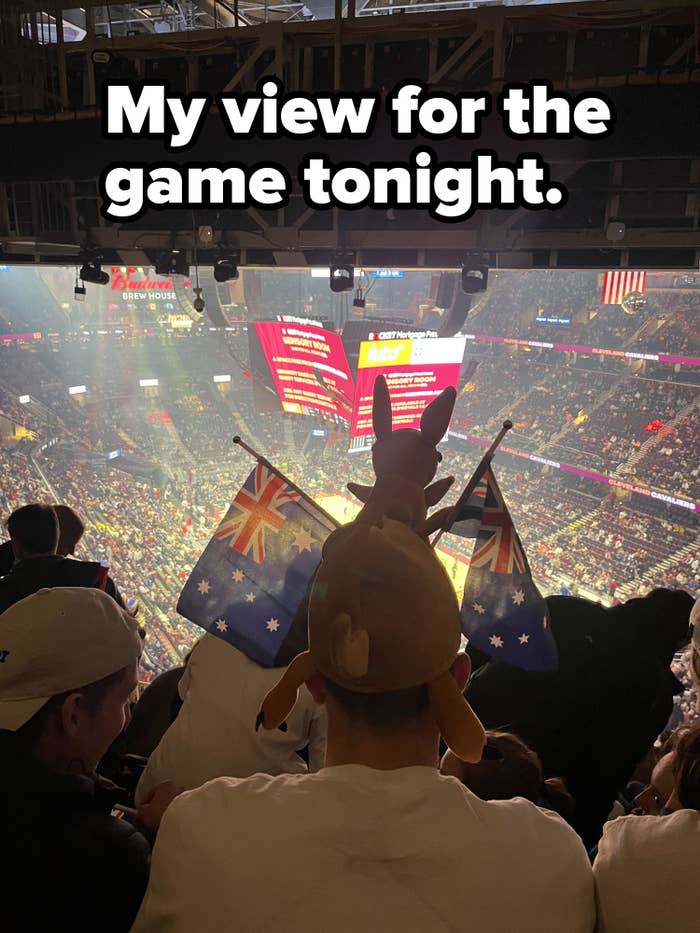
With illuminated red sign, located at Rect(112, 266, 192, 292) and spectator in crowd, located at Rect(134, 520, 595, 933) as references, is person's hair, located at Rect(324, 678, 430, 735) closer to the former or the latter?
spectator in crowd, located at Rect(134, 520, 595, 933)

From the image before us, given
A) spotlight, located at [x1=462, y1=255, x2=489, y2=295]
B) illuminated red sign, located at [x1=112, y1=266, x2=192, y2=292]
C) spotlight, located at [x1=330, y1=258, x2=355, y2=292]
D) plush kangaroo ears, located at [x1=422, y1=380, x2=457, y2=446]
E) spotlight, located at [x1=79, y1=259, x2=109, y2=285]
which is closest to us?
plush kangaroo ears, located at [x1=422, y1=380, x2=457, y2=446]

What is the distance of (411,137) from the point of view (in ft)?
13.6

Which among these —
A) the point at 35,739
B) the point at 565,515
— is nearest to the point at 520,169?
the point at 35,739

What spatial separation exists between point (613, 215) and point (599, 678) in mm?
4183

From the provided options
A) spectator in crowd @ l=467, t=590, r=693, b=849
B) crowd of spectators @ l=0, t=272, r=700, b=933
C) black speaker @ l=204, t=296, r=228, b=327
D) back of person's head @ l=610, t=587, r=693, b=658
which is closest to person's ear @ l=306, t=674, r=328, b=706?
crowd of spectators @ l=0, t=272, r=700, b=933

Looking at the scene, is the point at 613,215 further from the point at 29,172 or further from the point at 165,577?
the point at 165,577

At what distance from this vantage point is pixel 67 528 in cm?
282

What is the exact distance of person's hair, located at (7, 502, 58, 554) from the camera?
7.78ft

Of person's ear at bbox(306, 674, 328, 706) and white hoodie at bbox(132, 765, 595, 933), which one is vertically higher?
person's ear at bbox(306, 674, 328, 706)

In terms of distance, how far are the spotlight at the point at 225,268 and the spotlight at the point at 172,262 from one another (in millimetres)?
291

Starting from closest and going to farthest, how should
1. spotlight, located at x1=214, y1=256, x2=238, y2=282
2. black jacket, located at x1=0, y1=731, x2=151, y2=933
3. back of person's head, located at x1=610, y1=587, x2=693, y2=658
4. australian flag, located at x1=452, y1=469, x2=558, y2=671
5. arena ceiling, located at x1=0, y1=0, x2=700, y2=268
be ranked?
black jacket, located at x1=0, y1=731, x2=151, y2=933 < back of person's head, located at x1=610, y1=587, x2=693, y2=658 < australian flag, located at x1=452, y1=469, x2=558, y2=671 < arena ceiling, located at x1=0, y1=0, x2=700, y2=268 < spotlight, located at x1=214, y1=256, x2=238, y2=282

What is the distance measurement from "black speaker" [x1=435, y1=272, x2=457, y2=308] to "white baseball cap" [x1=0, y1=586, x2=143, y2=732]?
1240 centimetres

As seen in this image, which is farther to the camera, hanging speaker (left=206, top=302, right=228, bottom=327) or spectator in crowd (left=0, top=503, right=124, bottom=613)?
hanging speaker (left=206, top=302, right=228, bottom=327)

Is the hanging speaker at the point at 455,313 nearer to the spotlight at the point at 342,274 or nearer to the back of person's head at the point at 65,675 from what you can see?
the spotlight at the point at 342,274
